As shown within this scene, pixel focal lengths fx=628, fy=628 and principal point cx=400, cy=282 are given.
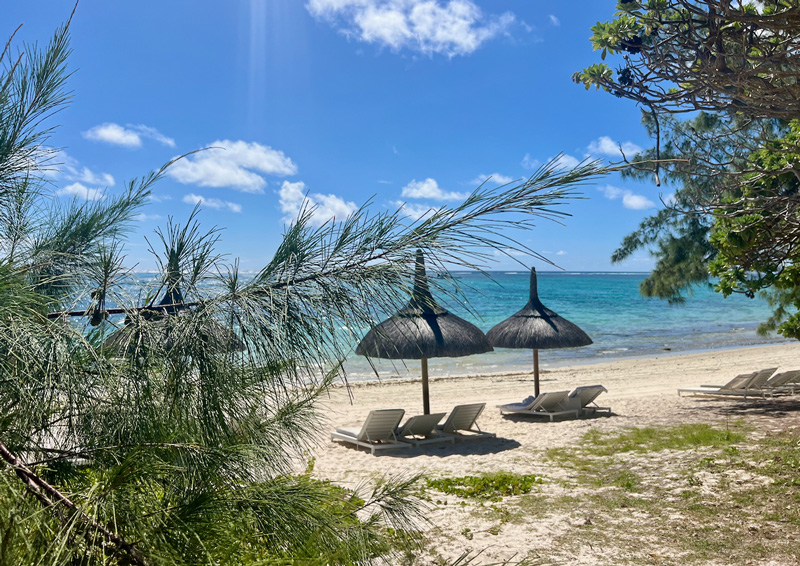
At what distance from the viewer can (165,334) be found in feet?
4.08

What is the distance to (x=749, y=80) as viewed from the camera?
4.83m

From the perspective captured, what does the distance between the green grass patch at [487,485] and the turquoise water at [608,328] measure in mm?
1584

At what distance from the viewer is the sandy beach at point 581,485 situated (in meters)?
4.86

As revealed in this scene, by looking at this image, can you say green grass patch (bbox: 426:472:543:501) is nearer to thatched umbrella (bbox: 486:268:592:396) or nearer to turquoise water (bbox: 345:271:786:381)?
turquoise water (bbox: 345:271:786:381)

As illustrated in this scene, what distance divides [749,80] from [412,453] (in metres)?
Result: 6.43

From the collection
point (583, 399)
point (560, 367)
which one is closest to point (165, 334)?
point (583, 399)

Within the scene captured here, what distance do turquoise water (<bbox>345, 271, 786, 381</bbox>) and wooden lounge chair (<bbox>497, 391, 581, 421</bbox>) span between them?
1779mm

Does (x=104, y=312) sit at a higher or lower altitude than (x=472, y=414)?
higher

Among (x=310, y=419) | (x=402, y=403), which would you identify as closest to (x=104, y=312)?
(x=310, y=419)

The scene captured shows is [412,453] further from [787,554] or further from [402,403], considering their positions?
[402,403]

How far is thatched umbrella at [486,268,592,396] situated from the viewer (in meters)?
12.7

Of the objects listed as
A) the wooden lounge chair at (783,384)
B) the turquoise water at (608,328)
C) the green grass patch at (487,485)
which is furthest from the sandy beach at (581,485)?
the turquoise water at (608,328)

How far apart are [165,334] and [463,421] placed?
9.31 metres

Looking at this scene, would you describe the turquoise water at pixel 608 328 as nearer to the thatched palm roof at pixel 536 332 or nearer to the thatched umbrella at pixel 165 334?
the thatched umbrella at pixel 165 334
